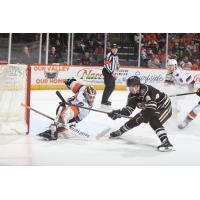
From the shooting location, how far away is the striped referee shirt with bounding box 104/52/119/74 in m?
4.48

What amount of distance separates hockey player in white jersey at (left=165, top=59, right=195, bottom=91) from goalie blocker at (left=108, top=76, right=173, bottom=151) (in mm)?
141

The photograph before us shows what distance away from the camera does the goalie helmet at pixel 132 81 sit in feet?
14.6

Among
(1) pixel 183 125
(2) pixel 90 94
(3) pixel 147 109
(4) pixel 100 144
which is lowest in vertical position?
(4) pixel 100 144

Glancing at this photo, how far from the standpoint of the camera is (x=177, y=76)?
14.9ft

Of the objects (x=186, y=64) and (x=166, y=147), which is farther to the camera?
(x=186, y=64)

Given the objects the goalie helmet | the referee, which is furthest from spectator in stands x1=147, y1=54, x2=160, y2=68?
the referee

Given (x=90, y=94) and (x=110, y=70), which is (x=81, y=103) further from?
(x=110, y=70)

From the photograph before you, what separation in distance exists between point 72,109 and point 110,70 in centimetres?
42

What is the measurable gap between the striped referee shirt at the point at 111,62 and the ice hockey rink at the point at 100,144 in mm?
200

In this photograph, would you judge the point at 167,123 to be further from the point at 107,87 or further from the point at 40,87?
the point at 40,87

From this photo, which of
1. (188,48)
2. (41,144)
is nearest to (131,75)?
(188,48)

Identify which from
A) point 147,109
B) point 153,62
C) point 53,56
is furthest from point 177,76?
point 53,56

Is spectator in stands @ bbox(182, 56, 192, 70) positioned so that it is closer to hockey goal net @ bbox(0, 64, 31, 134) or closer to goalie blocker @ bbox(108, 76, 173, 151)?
goalie blocker @ bbox(108, 76, 173, 151)

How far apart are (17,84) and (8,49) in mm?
306
